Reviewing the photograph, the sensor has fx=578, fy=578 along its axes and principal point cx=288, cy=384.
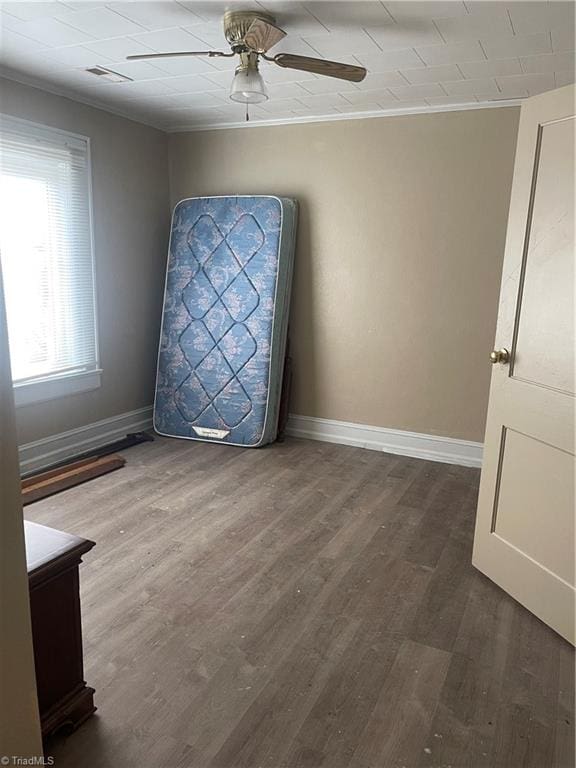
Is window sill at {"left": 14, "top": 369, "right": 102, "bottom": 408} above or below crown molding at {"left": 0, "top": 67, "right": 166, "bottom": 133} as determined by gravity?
below

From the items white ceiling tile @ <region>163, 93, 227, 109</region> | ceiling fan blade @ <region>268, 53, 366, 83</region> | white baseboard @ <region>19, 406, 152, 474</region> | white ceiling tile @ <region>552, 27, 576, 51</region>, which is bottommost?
white baseboard @ <region>19, 406, 152, 474</region>

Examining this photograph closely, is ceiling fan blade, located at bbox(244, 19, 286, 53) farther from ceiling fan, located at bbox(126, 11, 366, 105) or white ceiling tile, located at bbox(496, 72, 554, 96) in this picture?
white ceiling tile, located at bbox(496, 72, 554, 96)

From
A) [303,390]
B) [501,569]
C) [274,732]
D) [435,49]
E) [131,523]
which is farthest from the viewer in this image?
[303,390]

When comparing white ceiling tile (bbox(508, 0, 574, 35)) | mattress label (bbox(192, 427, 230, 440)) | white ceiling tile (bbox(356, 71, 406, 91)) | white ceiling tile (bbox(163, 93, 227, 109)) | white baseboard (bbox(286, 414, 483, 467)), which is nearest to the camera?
white ceiling tile (bbox(508, 0, 574, 35))

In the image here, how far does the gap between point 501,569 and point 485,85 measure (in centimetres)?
259

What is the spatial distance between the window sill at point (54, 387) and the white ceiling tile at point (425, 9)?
2815mm

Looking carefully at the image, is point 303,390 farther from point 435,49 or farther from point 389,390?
point 435,49

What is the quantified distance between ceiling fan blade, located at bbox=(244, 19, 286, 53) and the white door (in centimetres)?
107

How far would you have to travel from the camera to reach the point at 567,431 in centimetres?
209

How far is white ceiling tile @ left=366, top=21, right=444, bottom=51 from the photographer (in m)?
2.45

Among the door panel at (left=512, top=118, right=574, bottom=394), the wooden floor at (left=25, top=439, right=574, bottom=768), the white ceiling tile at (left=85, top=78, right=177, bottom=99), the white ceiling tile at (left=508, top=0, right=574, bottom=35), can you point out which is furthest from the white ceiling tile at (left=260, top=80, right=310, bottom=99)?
the wooden floor at (left=25, top=439, right=574, bottom=768)

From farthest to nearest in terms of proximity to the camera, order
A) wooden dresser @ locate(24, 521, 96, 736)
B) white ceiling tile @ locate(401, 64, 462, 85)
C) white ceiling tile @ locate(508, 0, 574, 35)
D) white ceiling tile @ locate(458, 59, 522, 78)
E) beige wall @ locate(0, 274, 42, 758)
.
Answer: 1. white ceiling tile @ locate(401, 64, 462, 85)
2. white ceiling tile @ locate(458, 59, 522, 78)
3. white ceiling tile @ locate(508, 0, 574, 35)
4. wooden dresser @ locate(24, 521, 96, 736)
5. beige wall @ locate(0, 274, 42, 758)

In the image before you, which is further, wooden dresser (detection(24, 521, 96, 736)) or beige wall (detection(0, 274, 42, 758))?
wooden dresser (detection(24, 521, 96, 736))

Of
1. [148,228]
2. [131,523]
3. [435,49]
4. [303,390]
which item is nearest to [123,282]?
[148,228]
